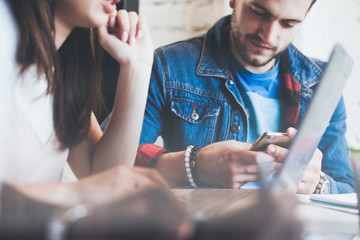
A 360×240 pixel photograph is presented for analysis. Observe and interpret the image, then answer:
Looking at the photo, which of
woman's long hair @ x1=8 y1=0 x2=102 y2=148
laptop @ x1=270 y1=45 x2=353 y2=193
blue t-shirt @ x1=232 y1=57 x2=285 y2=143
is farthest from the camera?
blue t-shirt @ x1=232 y1=57 x2=285 y2=143

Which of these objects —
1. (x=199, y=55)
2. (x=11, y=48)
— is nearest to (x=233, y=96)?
(x=199, y=55)

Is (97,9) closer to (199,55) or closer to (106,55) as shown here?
(106,55)

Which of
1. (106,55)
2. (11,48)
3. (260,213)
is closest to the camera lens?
(260,213)

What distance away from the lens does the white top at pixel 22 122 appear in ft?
1.29

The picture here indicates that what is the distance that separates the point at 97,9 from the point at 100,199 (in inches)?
13.4

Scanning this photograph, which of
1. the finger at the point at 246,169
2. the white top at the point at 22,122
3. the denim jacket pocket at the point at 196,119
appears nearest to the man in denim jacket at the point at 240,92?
the denim jacket pocket at the point at 196,119

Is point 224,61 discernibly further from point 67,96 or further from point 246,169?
point 67,96

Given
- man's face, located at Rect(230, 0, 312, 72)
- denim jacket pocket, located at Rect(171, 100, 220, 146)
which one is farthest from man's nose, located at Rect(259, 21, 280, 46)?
denim jacket pocket, located at Rect(171, 100, 220, 146)

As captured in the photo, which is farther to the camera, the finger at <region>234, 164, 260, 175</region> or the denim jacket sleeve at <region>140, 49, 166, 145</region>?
the denim jacket sleeve at <region>140, 49, 166, 145</region>

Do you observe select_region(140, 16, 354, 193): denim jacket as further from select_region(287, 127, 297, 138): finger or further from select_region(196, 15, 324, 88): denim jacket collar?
select_region(287, 127, 297, 138): finger

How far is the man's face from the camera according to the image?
2.67 feet

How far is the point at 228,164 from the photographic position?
0.66 m

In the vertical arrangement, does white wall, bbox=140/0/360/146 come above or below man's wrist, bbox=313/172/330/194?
above

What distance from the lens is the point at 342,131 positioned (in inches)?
34.7
